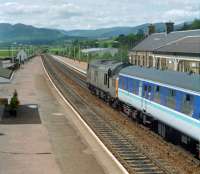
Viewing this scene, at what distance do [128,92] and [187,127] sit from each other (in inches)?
443

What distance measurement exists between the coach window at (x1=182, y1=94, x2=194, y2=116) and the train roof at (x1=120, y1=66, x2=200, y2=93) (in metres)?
0.33

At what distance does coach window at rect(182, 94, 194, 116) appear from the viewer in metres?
18.8

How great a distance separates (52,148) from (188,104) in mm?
7076

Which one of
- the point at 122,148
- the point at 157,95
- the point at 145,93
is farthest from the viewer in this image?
the point at 145,93

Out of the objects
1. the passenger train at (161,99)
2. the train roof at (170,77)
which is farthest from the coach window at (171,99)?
the train roof at (170,77)

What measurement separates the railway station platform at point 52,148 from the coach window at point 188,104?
11.2 ft

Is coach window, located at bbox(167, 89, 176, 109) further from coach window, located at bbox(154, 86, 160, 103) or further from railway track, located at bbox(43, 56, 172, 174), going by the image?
railway track, located at bbox(43, 56, 172, 174)

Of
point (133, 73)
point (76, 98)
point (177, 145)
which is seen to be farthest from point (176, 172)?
point (76, 98)

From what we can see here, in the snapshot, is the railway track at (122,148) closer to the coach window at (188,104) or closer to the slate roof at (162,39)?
the coach window at (188,104)

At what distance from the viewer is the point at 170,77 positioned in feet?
74.0

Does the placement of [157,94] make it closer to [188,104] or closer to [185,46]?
[188,104]

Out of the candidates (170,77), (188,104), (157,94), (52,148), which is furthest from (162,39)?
(188,104)

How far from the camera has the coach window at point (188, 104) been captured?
18812mm

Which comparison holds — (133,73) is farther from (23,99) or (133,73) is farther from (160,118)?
(23,99)
